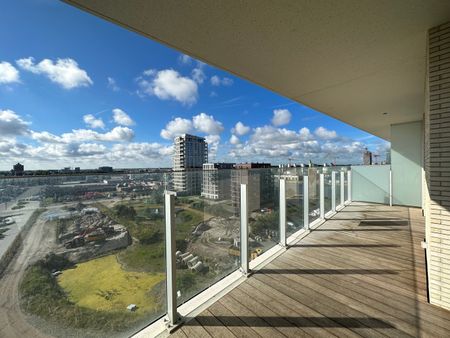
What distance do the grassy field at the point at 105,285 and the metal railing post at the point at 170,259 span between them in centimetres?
20

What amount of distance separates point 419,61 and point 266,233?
134 inches

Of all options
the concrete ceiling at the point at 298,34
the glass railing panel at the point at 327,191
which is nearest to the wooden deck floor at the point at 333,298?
the glass railing panel at the point at 327,191

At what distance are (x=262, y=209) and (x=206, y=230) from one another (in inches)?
51.6

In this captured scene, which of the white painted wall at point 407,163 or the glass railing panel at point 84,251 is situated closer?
the glass railing panel at point 84,251

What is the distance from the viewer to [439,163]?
216cm

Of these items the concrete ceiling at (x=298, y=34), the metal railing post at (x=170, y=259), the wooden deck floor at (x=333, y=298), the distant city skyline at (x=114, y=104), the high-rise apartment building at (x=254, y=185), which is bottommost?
the wooden deck floor at (x=333, y=298)

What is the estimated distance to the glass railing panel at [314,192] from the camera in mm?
4852

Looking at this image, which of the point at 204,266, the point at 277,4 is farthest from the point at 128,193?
the point at 277,4

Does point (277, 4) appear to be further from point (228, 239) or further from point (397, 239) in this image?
point (397, 239)

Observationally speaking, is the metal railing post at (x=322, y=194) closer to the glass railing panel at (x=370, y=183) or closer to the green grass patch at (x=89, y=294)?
the glass railing panel at (x=370, y=183)

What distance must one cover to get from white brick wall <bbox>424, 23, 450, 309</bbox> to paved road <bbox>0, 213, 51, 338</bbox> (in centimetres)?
358

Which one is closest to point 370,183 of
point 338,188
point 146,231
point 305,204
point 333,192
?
point 338,188

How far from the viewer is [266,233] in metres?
3.38

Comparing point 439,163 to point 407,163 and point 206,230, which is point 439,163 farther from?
point 407,163
